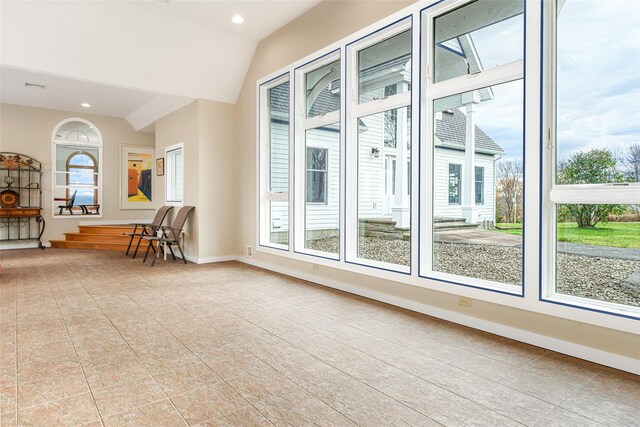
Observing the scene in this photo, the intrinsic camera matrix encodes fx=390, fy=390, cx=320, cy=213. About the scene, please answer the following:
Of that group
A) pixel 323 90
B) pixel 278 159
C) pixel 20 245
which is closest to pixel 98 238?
pixel 20 245

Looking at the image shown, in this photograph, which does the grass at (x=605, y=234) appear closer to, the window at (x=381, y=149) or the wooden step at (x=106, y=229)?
the window at (x=381, y=149)

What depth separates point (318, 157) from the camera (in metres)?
5.23

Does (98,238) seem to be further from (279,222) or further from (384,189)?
(384,189)

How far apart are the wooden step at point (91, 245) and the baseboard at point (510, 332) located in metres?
5.35

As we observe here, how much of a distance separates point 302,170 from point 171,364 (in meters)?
3.36

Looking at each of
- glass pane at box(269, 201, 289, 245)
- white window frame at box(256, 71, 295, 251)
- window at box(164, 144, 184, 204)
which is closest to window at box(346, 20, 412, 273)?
glass pane at box(269, 201, 289, 245)

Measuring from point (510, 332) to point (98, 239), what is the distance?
8308 millimetres

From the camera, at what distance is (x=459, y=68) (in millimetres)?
3498

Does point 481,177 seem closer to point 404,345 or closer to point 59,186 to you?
point 404,345

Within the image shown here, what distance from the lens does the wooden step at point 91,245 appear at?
8.12 meters

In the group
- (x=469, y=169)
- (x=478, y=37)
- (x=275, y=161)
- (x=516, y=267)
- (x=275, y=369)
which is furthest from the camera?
(x=275, y=161)

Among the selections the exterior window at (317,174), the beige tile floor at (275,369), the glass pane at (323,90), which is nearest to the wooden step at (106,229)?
the beige tile floor at (275,369)

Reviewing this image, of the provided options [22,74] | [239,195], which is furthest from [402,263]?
[22,74]

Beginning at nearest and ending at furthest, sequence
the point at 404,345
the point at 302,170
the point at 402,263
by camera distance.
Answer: the point at 404,345 < the point at 402,263 < the point at 302,170
